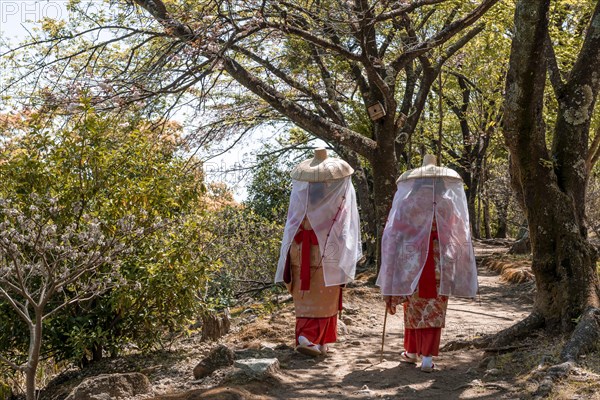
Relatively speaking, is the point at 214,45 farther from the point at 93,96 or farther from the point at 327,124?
the point at 327,124

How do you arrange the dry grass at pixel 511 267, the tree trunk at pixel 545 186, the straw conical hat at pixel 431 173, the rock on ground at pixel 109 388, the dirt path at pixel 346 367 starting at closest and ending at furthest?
the rock on ground at pixel 109 388 → the dirt path at pixel 346 367 → the tree trunk at pixel 545 186 → the straw conical hat at pixel 431 173 → the dry grass at pixel 511 267

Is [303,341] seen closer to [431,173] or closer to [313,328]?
[313,328]

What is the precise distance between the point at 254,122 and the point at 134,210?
851cm

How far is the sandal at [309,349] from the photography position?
7441mm

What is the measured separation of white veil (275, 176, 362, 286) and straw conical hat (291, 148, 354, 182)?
0.06m

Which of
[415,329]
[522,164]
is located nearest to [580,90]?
[522,164]

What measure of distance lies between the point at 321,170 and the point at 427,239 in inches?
55.0

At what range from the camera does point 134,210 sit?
762 cm

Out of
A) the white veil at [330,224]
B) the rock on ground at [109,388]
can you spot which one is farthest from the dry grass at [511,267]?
the rock on ground at [109,388]

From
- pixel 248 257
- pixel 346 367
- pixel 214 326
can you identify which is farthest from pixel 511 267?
pixel 346 367

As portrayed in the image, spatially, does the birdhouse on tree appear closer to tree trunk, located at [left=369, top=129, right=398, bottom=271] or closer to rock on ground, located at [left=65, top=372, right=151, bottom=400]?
tree trunk, located at [left=369, top=129, right=398, bottom=271]

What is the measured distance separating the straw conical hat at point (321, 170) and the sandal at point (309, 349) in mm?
1675

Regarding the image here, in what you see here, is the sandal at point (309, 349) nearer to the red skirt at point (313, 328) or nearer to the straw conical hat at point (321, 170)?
the red skirt at point (313, 328)

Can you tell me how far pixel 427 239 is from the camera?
22.8 ft
